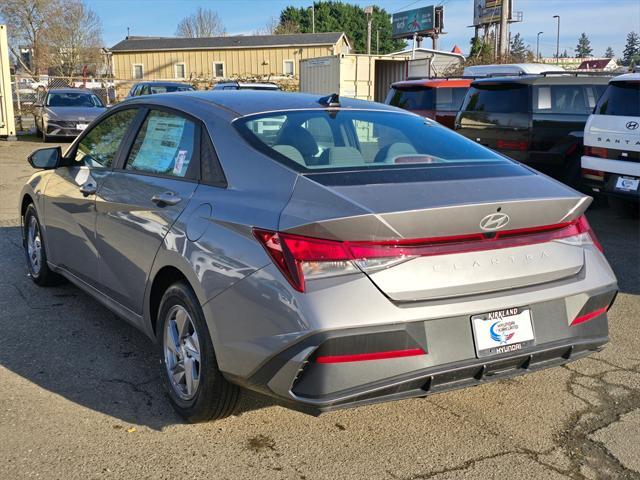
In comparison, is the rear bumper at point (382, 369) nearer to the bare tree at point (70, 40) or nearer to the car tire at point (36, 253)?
the car tire at point (36, 253)

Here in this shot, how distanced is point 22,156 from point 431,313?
1627cm

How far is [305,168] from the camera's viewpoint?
10.5 ft

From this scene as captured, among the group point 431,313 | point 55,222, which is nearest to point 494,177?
point 431,313

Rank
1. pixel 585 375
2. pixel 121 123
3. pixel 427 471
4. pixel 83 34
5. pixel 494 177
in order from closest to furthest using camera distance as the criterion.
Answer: pixel 427 471 → pixel 494 177 → pixel 585 375 → pixel 121 123 → pixel 83 34

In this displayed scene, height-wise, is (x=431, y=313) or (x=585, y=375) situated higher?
(x=431, y=313)

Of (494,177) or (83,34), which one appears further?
(83,34)

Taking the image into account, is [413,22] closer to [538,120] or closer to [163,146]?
[538,120]

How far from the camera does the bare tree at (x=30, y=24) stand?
174 ft

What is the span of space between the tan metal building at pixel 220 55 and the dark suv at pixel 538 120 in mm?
48393

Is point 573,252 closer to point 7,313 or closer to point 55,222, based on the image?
point 55,222

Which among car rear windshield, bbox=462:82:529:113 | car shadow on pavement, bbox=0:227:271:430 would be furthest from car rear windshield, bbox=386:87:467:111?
car shadow on pavement, bbox=0:227:271:430

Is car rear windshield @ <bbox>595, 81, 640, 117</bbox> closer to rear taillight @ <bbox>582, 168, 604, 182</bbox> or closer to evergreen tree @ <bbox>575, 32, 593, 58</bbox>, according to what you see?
rear taillight @ <bbox>582, 168, 604, 182</bbox>

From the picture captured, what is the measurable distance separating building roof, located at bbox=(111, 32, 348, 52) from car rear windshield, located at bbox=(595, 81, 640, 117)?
52.6 m

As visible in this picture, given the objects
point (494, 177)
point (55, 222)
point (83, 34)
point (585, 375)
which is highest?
point (83, 34)
